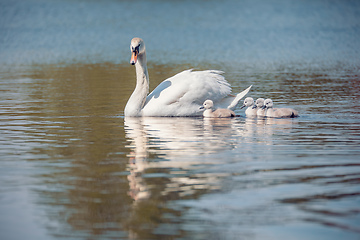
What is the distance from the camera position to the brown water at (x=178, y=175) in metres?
5.99

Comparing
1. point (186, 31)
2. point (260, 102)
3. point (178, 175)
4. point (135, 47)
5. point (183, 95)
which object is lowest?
point (178, 175)

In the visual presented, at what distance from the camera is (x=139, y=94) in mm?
14078

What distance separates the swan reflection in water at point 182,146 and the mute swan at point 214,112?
0.57 ft

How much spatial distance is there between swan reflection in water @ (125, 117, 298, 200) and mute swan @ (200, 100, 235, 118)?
173 mm

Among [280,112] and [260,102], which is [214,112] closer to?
[260,102]

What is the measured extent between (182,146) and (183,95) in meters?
3.93

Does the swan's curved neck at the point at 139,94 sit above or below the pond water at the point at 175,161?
above

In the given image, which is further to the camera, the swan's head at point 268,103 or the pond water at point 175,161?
the swan's head at point 268,103

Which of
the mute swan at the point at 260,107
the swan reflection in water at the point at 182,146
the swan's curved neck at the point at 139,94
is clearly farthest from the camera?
the swan's curved neck at the point at 139,94

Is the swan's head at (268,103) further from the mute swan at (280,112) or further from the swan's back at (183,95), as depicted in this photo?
the swan's back at (183,95)

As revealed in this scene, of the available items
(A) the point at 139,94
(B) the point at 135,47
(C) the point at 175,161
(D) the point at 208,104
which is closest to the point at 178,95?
(D) the point at 208,104

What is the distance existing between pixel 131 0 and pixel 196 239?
8583 cm

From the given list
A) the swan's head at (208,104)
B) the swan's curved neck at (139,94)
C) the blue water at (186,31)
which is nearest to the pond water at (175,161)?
the swan's curved neck at (139,94)

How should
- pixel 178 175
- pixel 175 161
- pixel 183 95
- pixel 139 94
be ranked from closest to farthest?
pixel 178 175 < pixel 175 161 < pixel 183 95 < pixel 139 94
